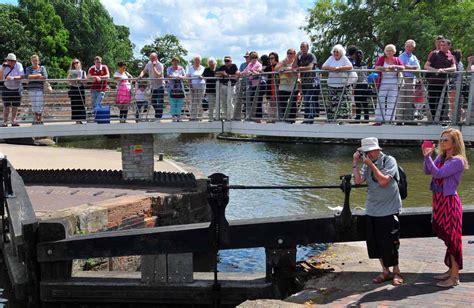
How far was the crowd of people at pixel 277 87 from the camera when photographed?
9.96 m

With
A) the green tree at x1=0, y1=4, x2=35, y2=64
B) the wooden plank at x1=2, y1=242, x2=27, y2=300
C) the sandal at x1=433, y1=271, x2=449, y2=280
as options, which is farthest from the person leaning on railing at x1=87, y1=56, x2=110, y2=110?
the green tree at x1=0, y1=4, x2=35, y2=64

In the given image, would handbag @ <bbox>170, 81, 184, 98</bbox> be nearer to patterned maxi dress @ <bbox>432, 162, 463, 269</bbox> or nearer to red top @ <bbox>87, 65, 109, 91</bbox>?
red top @ <bbox>87, 65, 109, 91</bbox>

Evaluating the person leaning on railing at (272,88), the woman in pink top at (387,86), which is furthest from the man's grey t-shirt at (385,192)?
the person leaning on railing at (272,88)

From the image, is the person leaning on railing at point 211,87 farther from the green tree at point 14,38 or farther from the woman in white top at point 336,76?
the green tree at point 14,38

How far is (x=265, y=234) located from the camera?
680cm

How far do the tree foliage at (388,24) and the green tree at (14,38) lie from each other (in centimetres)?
2208

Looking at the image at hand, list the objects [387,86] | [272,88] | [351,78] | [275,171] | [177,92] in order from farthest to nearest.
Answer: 1. [275,171]
2. [177,92]
3. [272,88]
4. [351,78]
5. [387,86]

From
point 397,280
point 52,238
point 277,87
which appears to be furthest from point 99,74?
point 397,280

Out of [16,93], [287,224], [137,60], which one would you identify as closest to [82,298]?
[287,224]

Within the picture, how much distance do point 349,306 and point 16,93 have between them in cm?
950

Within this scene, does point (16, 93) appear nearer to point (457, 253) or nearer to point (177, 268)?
point (177, 268)

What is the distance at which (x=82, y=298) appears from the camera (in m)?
7.28

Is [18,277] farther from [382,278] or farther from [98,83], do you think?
[98,83]

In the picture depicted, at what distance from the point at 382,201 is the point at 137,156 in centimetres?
870
